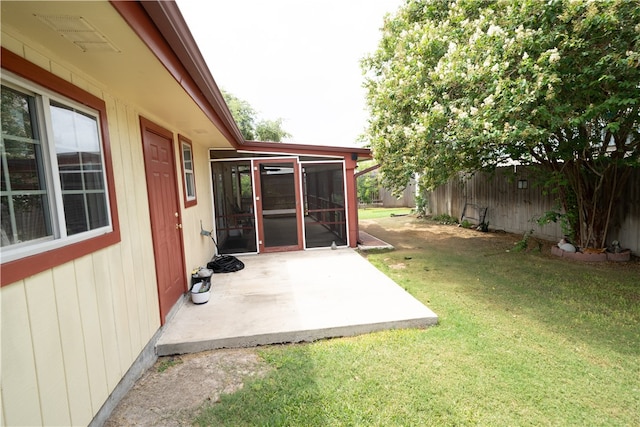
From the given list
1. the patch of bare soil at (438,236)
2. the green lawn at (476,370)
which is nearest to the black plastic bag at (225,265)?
the green lawn at (476,370)

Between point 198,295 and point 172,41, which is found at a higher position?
point 172,41

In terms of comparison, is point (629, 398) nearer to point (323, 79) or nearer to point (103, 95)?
point (103, 95)

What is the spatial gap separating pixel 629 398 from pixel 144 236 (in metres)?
3.91

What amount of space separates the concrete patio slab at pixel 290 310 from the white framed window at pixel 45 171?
140cm

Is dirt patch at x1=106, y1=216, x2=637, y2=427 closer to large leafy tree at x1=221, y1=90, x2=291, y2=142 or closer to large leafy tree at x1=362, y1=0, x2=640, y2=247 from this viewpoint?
large leafy tree at x1=362, y1=0, x2=640, y2=247

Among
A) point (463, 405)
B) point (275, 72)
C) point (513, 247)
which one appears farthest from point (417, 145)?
point (275, 72)

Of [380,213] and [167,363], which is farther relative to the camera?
[380,213]

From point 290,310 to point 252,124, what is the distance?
1737 centimetres

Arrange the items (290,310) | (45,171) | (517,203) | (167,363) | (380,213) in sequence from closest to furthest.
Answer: (45,171) < (167,363) < (290,310) < (517,203) < (380,213)

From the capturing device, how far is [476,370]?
7.64ft

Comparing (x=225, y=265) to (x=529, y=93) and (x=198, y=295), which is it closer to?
(x=198, y=295)

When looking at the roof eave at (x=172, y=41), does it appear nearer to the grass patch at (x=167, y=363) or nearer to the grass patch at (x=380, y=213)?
the grass patch at (x=167, y=363)

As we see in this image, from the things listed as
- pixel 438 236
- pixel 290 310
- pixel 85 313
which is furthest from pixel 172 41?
pixel 438 236

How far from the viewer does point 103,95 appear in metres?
2.34
